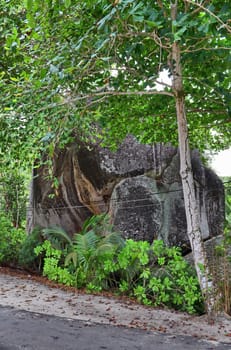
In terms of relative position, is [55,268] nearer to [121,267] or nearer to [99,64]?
[121,267]

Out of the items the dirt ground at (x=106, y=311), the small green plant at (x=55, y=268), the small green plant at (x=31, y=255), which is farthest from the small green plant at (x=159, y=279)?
the small green plant at (x=31, y=255)

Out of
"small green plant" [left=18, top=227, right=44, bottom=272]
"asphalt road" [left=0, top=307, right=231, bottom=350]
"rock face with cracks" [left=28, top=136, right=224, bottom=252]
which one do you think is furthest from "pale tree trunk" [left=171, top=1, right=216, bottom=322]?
"small green plant" [left=18, top=227, right=44, bottom=272]

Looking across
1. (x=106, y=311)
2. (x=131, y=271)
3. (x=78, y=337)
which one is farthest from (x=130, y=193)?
(x=78, y=337)

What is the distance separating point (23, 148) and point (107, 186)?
15.5ft

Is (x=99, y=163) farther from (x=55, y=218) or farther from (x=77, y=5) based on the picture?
(x=77, y=5)

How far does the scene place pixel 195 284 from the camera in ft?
17.3

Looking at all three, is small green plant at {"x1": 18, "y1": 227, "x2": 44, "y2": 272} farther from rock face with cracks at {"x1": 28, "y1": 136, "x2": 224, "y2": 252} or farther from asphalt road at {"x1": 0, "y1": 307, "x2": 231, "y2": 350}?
asphalt road at {"x1": 0, "y1": 307, "x2": 231, "y2": 350}

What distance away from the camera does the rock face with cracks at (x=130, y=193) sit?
8.27m

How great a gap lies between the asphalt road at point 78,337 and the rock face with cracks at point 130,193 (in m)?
4.08

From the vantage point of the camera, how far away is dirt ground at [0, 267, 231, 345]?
4.30 m

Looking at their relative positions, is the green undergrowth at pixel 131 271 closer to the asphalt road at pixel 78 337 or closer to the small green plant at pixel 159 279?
the small green plant at pixel 159 279

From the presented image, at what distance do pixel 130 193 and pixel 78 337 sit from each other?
4.90 m

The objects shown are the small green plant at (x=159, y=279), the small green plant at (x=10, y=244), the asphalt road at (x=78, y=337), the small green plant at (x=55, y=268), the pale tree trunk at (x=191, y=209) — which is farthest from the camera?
the small green plant at (x=10, y=244)

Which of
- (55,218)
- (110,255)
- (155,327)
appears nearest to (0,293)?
(110,255)
